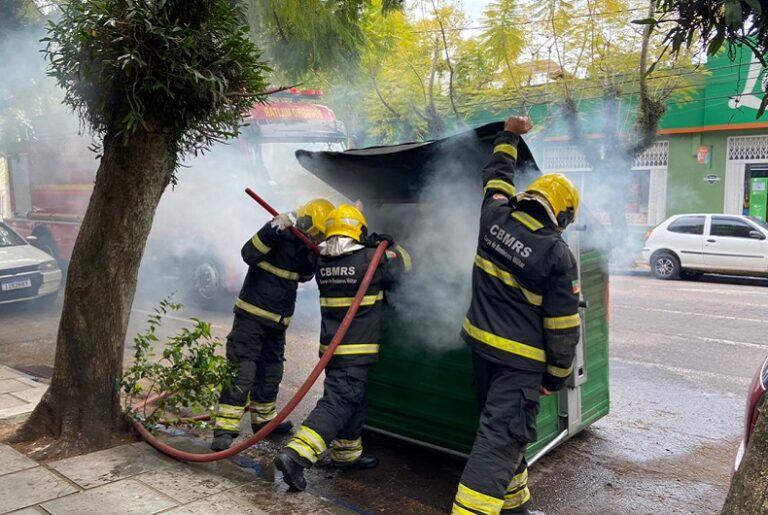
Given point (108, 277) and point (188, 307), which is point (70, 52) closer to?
point (108, 277)

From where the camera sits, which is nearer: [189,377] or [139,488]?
[139,488]

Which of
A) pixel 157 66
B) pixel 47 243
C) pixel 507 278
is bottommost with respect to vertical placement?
pixel 47 243

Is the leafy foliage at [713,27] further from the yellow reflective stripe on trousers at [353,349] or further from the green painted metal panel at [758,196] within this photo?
the green painted metal panel at [758,196]

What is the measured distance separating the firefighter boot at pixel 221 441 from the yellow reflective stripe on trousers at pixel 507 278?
6.39 ft

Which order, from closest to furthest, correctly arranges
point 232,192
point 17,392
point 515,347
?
point 515,347, point 17,392, point 232,192

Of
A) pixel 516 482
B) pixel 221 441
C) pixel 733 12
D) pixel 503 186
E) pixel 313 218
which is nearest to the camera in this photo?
pixel 733 12

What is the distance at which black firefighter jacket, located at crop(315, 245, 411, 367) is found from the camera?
12.0 feet

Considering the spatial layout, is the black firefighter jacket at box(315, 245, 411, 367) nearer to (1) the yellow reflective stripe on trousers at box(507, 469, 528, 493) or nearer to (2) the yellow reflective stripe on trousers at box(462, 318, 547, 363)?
(2) the yellow reflective stripe on trousers at box(462, 318, 547, 363)

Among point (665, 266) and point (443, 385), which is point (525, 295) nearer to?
point (443, 385)

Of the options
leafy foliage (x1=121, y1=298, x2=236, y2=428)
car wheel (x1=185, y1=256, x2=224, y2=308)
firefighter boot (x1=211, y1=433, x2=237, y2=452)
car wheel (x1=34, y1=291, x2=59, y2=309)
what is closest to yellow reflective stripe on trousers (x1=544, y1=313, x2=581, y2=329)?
leafy foliage (x1=121, y1=298, x2=236, y2=428)

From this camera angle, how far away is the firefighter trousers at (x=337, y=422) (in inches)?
134

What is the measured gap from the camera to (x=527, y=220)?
3070 millimetres

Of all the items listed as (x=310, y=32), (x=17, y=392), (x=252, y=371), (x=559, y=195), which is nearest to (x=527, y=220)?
(x=559, y=195)

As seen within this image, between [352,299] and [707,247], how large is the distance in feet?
35.7
